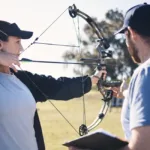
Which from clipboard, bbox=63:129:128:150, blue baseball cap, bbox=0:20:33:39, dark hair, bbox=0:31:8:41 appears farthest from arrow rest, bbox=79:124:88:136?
clipboard, bbox=63:129:128:150

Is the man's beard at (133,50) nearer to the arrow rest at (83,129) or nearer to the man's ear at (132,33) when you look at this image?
the man's ear at (132,33)

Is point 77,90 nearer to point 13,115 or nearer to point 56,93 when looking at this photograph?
point 56,93

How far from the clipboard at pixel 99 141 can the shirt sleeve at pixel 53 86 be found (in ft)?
4.35

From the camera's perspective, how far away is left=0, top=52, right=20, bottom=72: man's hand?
3.22 meters

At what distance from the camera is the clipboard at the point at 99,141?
2.37 metres

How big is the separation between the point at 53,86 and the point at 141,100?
182 centimetres

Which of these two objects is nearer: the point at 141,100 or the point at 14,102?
the point at 141,100

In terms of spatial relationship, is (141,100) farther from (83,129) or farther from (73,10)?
(73,10)

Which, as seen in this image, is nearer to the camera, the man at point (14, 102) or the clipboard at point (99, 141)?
the clipboard at point (99, 141)

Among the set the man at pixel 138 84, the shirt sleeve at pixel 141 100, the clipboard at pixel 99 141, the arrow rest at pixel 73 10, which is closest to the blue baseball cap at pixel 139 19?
the man at pixel 138 84

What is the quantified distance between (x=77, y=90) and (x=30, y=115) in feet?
3.25

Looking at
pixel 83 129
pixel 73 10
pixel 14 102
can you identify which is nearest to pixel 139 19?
pixel 14 102

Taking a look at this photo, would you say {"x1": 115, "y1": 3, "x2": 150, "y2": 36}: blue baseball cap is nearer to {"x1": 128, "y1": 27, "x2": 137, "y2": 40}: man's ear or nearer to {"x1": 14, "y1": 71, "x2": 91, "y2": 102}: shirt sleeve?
{"x1": 128, "y1": 27, "x2": 137, "y2": 40}: man's ear

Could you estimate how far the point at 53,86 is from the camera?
13.1ft
